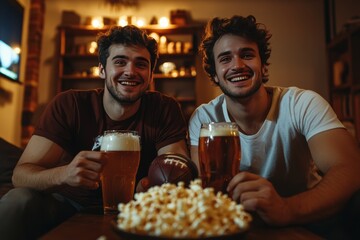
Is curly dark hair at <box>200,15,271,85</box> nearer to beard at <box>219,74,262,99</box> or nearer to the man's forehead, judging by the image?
beard at <box>219,74,262,99</box>

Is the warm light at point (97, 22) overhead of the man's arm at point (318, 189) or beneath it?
overhead

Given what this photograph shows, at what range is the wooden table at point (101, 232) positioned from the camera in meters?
0.84

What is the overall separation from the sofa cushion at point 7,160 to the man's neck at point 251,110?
1.32 m

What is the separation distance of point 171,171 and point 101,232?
0.32 m

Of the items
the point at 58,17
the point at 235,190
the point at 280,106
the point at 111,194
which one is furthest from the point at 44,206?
the point at 58,17

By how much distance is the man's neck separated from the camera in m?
1.58

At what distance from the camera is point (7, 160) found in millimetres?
2053

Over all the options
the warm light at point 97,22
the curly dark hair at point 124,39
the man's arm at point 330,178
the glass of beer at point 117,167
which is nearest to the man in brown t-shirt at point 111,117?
the curly dark hair at point 124,39

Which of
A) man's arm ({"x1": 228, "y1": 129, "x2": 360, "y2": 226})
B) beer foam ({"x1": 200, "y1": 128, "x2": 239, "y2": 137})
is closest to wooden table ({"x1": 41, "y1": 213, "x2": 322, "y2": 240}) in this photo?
man's arm ({"x1": 228, "y1": 129, "x2": 360, "y2": 226})

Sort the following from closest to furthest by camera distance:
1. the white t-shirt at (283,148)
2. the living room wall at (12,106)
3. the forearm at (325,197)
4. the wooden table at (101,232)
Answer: the wooden table at (101,232) < the forearm at (325,197) < the white t-shirt at (283,148) < the living room wall at (12,106)

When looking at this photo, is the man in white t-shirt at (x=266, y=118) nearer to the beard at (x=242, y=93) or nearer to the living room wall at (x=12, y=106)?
the beard at (x=242, y=93)

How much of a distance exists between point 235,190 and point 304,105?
Result: 709mm

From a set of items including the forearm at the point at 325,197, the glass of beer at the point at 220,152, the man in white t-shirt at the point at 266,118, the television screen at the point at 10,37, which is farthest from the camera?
the television screen at the point at 10,37

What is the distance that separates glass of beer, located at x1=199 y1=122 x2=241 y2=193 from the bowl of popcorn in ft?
1.12
